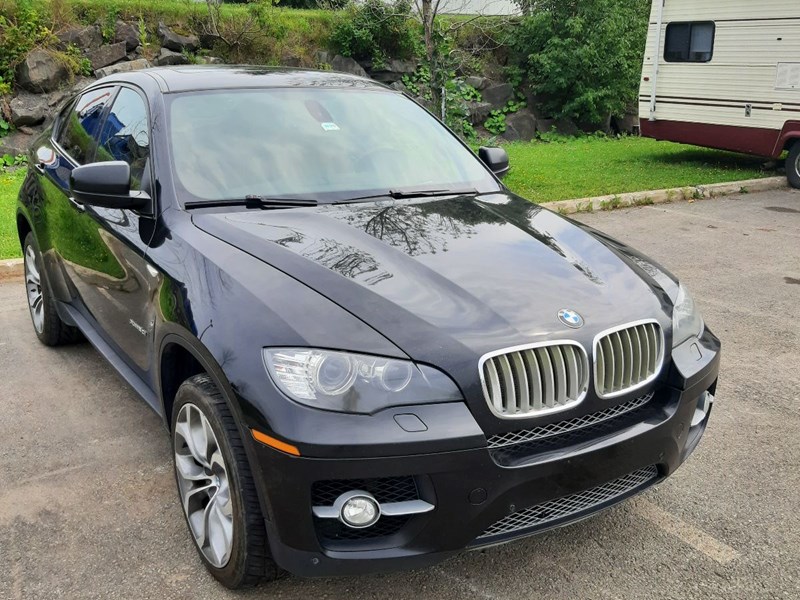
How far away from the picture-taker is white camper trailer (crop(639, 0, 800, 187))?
11523 mm

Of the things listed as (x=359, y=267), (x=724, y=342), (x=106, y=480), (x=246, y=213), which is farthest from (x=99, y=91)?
(x=724, y=342)

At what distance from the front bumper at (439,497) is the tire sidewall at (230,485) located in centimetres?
12

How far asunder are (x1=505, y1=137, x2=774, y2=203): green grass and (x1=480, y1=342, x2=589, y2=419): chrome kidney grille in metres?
7.21

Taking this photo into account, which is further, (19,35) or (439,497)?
(19,35)

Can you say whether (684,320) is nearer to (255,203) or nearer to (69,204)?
(255,203)

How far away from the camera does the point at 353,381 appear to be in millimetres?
2238

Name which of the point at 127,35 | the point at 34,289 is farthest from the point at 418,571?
the point at 127,35

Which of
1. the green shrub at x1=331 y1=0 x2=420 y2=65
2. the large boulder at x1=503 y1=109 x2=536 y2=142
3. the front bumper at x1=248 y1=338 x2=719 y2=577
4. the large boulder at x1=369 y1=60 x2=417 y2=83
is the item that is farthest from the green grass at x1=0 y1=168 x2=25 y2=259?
the large boulder at x1=503 y1=109 x2=536 y2=142

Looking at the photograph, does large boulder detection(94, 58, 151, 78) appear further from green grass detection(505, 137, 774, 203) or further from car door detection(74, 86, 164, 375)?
car door detection(74, 86, 164, 375)

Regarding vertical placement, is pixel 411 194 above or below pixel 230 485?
above

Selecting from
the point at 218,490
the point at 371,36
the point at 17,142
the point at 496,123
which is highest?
the point at 371,36

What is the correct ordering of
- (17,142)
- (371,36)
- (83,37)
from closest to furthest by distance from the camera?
(17,142) → (83,37) → (371,36)

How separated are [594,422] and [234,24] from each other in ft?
48.7

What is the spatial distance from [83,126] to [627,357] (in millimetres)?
3413
